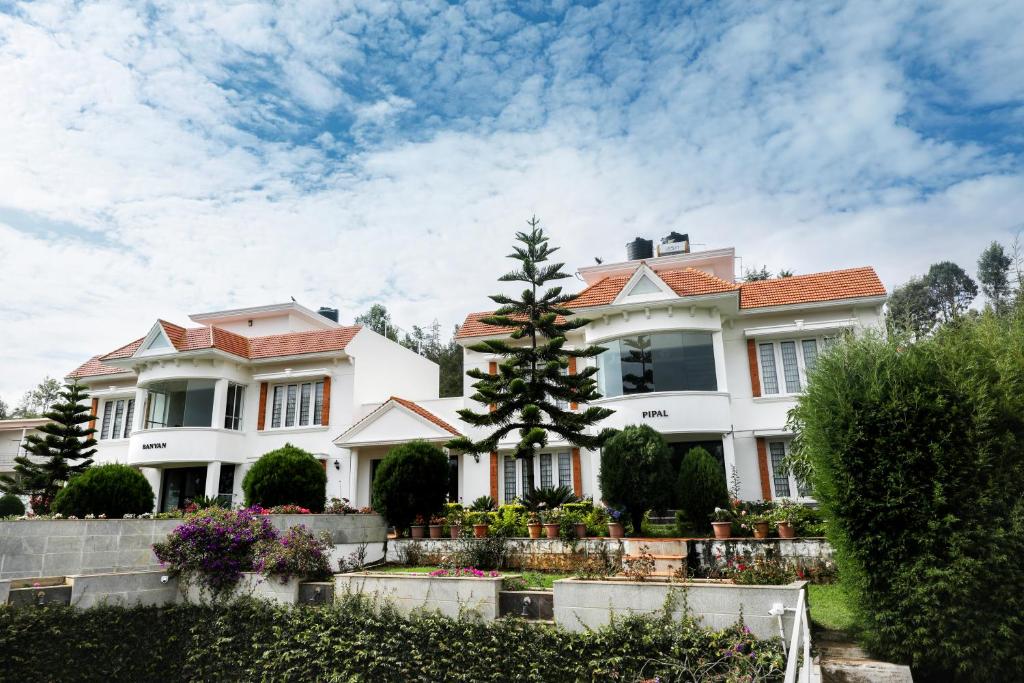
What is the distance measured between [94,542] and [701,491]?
1134 centimetres

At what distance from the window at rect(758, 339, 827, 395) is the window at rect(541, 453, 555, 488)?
6175mm

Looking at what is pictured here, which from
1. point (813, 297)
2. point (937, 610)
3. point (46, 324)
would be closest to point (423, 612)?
point (937, 610)

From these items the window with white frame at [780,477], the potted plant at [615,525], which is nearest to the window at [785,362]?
the window with white frame at [780,477]

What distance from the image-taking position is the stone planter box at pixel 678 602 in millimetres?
6699

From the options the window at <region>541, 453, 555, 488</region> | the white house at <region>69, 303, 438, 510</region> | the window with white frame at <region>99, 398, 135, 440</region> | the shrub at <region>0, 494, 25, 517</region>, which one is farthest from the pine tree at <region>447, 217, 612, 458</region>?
the shrub at <region>0, 494, 25, 517</region>

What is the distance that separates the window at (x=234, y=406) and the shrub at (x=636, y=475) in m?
13.7

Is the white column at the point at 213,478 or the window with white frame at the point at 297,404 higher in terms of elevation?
the window with white frame at the point at 297,404

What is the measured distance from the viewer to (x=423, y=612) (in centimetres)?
880

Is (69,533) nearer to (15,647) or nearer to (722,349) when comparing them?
(15,647)

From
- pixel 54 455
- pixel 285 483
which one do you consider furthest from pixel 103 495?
pixel 54 455

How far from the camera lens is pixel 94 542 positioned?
36.2 ft

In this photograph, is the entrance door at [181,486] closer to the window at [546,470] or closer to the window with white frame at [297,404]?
the window with white frame at [297,404]

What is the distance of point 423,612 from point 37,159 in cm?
922

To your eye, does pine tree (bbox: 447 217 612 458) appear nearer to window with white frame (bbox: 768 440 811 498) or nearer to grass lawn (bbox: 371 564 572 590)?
grass lawn (bbox: 371 564 572 590)
